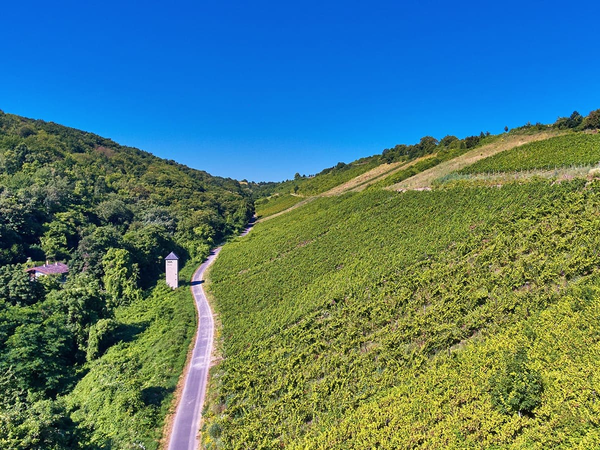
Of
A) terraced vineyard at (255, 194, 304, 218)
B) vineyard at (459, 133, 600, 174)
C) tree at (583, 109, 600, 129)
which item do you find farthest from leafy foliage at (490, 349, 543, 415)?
terraced vineyard at (255, 194, 304, 218)

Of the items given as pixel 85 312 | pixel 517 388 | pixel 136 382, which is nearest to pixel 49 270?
pixel 85 312

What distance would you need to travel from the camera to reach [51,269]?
44.8 m

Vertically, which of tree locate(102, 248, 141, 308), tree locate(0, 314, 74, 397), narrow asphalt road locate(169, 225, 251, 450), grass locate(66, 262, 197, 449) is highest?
tree locate(102, 248, 141, 308)

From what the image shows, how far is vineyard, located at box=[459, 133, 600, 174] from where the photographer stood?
32188 millimetres

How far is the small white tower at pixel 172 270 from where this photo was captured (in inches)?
1651

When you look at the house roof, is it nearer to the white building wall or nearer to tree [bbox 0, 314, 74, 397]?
the white building wall

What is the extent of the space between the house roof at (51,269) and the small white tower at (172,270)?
15.3 meters

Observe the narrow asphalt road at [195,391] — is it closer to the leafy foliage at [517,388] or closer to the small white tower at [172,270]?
the small white tower at [172,270]

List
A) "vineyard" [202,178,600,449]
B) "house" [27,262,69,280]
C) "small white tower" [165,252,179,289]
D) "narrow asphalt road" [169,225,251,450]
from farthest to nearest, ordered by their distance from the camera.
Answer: "house" [27,262,69,280] → "small white tower" [165,252,179,289] → "narrow asphalt road" [169,225,251,450] → "vineyard" [202,178,600,449]

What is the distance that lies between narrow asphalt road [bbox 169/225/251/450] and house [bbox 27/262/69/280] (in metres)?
24.6

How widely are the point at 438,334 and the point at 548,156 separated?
99.6ft

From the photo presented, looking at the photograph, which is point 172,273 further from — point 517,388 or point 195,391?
point 517,388

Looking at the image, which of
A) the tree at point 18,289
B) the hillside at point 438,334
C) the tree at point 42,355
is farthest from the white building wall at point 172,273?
the tree at point 42,355

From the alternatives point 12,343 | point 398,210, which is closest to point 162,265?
point 12,343
